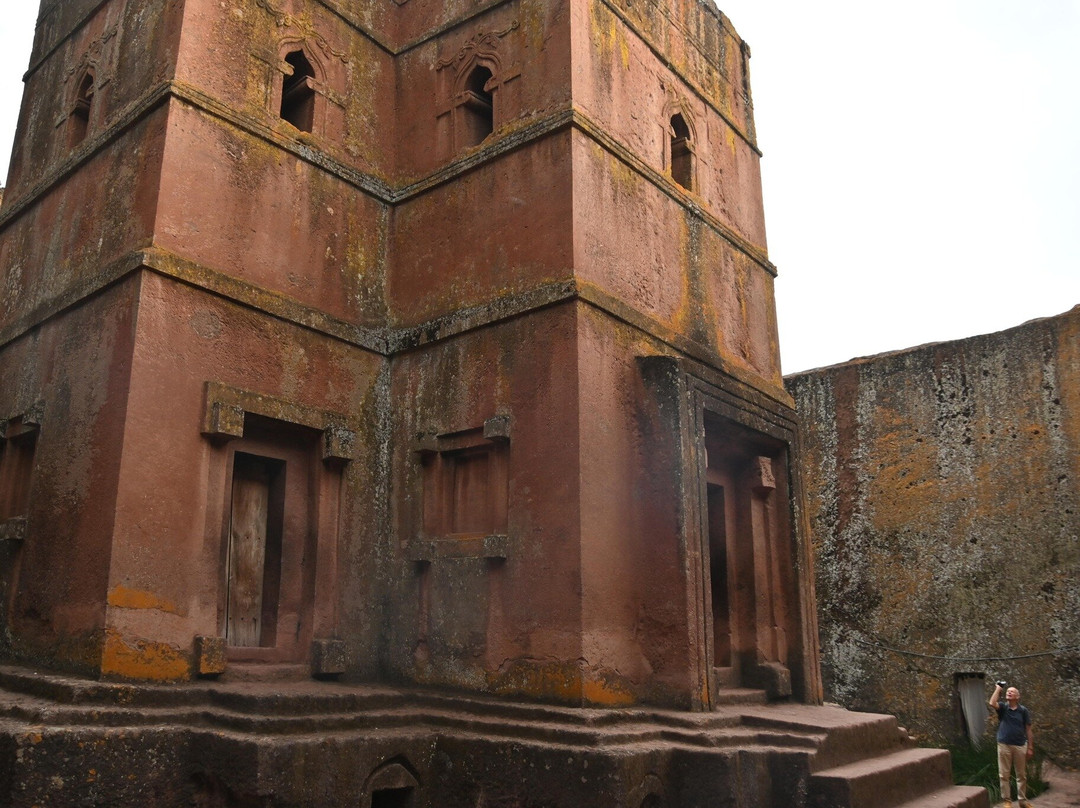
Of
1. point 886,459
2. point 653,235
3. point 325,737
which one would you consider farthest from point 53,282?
point 886,459

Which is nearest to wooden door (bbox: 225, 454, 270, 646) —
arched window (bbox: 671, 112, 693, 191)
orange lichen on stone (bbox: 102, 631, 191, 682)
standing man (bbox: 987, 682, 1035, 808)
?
orange lichen on stone (bbox: 102, 631, 191, 682)

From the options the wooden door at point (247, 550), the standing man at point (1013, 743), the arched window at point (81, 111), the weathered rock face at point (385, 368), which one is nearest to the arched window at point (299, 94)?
the weathered rock face at point (385, 368)

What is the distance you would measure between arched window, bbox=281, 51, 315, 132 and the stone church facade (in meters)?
0.03

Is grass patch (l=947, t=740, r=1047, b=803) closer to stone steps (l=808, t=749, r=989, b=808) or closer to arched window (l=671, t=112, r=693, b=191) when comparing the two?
stone steps (l=808, t=749, r=989, b=808)

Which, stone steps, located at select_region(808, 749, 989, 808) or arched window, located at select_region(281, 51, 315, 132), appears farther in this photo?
arched window, located at select_region(281, 51, 315, 132)

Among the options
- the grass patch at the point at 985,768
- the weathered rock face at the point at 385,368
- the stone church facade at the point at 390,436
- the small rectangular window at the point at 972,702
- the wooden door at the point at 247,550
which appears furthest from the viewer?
the small rectangular window at the point at 972,702

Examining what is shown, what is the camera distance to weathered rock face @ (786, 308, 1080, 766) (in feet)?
33.3

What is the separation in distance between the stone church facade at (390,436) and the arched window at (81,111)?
0.06m

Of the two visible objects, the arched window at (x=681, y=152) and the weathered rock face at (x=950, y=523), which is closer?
the arched window at (x=681, y=152)

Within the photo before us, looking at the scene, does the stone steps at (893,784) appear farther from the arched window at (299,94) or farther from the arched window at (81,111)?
the arched window at (81,111)

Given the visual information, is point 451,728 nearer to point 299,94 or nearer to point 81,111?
point 299,94

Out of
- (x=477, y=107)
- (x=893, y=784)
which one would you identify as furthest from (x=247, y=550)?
(x=893, y=784)

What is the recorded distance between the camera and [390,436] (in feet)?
25.7

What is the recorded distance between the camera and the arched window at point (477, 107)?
27.2ft
